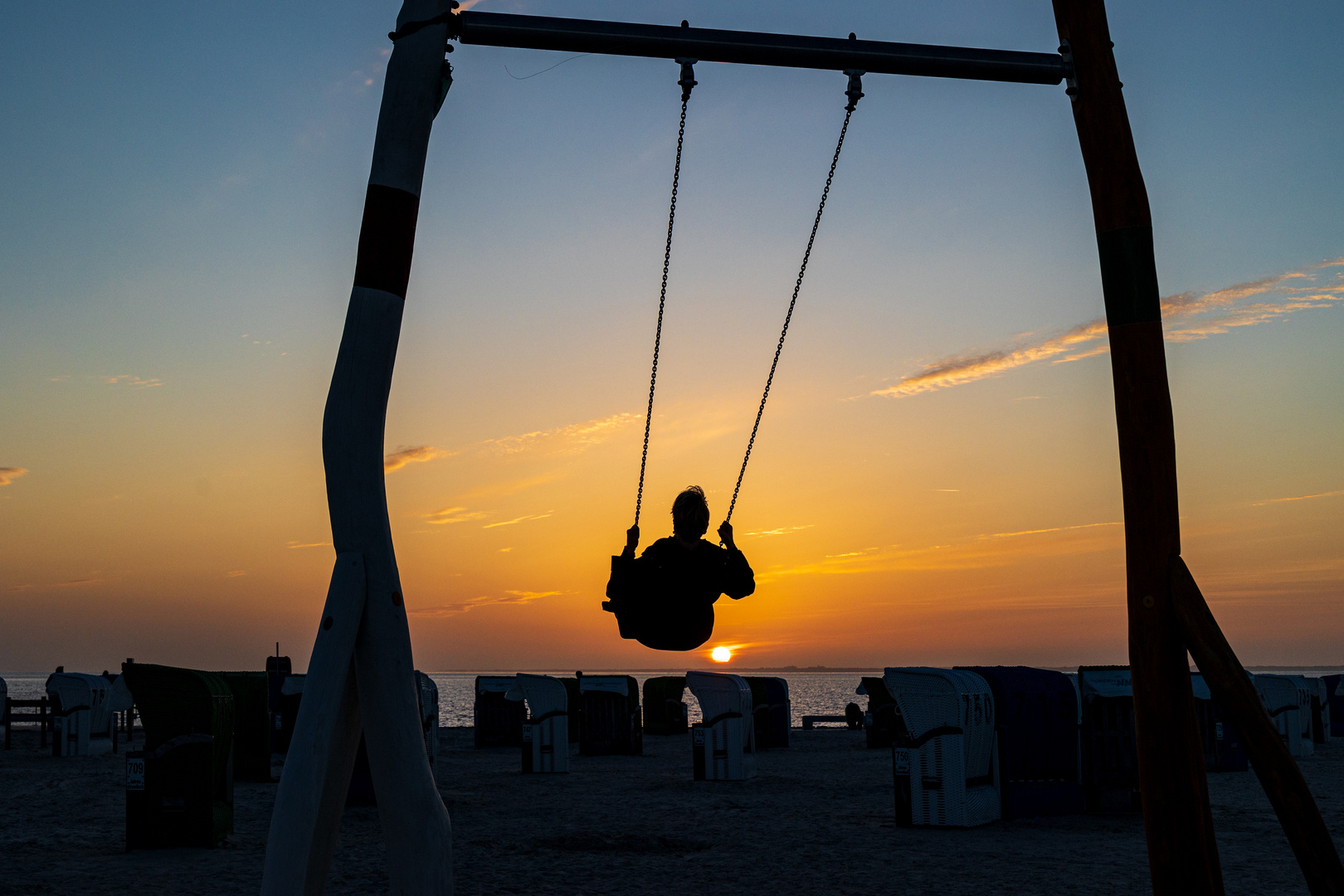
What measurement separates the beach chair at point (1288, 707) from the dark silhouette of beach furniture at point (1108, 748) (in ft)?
29.8

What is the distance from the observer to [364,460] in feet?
18.3

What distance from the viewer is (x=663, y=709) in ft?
113

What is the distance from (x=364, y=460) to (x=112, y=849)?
876 centimetres

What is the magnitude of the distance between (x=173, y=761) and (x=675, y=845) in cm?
572

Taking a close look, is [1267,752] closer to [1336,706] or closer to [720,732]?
[720,732]

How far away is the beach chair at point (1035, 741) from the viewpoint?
13812 mm

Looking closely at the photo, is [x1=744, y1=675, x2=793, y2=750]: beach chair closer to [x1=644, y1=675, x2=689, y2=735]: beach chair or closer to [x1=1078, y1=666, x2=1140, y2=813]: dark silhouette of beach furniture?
[x1=644, y1=675, x2=689, y2=735]: beach chair

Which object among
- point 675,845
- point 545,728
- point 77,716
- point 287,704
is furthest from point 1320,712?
point 77,716

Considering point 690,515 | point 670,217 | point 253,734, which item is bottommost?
point 253,734

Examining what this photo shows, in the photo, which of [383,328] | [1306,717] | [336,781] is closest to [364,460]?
[383,328]

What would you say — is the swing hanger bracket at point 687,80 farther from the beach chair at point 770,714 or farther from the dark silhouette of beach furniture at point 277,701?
the beach chair at point 770,714

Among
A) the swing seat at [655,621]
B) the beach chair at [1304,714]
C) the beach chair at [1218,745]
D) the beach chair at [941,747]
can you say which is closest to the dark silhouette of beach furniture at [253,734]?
the beach chair at [941,747]

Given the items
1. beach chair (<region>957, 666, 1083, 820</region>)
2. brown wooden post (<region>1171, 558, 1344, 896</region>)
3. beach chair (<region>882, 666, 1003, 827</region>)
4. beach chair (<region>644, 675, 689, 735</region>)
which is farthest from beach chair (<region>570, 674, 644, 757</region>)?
brown wooden post (<region>1171, 558, 1344, 896</region>)

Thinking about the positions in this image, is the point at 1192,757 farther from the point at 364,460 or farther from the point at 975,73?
the point at 364,460
